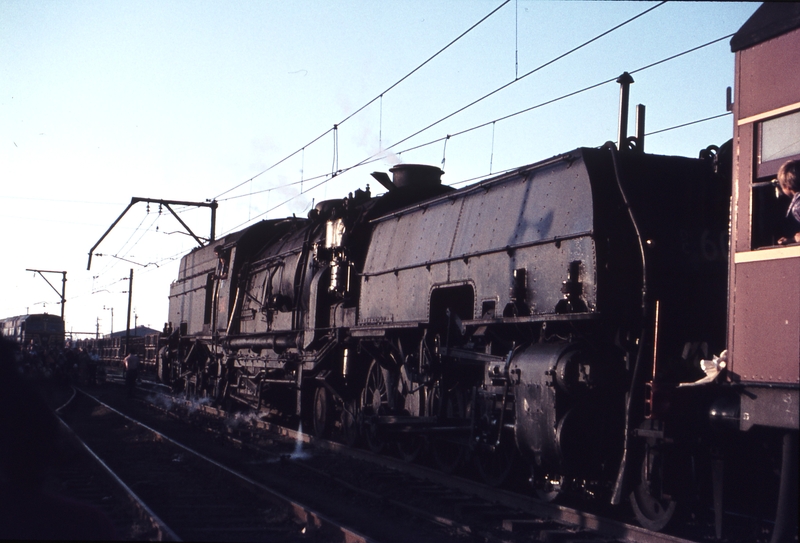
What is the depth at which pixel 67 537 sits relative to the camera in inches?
94.8

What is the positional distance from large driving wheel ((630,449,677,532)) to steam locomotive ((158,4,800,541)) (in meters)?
0.02

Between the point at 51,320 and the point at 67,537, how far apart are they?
50.1 meters

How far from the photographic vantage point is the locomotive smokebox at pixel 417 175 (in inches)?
520

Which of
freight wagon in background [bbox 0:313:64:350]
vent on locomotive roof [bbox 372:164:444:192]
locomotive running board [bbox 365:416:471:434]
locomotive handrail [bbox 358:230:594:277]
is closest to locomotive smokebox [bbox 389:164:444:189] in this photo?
vent on locomotive roof [bbox 372:164:444:192]

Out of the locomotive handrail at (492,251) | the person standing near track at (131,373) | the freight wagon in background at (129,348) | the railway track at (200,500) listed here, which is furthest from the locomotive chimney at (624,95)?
the person standing near track at (131,373)

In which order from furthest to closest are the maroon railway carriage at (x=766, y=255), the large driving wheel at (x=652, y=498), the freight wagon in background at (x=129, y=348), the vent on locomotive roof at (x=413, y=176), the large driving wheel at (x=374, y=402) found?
the freight wagon in background at (x=129, y=348) < the vent on locomotive roof at (x=413, y=176) < the large driving wheel at (x=374, y=402) < the large driving wheel at (x=652, y=498) < the maroon railway carriage at (x=766, y=255)

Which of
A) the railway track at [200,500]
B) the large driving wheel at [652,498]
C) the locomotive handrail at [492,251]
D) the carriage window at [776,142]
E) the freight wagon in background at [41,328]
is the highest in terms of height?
the carriage window at [776,142]

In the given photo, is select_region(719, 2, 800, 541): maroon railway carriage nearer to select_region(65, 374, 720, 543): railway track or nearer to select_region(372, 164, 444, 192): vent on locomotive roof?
select_region(65, 374, 720, 543): railway track

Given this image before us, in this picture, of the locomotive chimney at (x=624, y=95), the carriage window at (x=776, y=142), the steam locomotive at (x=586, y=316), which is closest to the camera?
the carriage window at (x=776, y=142)

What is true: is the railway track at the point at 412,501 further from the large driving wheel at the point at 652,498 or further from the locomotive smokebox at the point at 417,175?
the locomotive smokebox at the point at 417,175

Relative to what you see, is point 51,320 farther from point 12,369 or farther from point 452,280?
point 12,369

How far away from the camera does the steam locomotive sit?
5.51 metres

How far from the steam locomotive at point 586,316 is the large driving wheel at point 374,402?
0.03 metres

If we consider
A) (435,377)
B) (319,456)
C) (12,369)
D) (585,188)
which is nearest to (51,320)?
(319,456)
